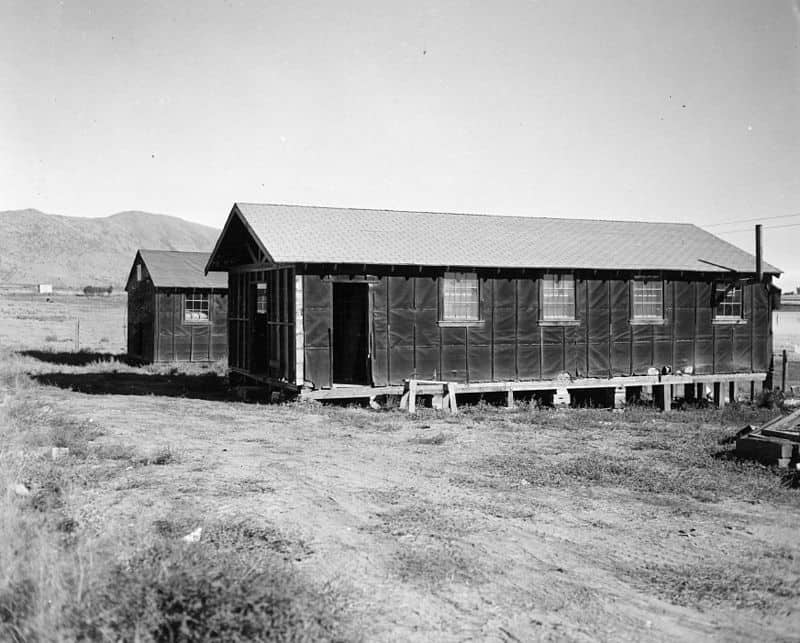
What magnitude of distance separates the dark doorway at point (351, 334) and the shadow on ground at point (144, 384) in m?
3.30

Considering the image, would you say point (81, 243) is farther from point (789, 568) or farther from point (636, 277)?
point (789, 568)

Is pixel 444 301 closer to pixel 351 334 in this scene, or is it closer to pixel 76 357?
pixel 351 334

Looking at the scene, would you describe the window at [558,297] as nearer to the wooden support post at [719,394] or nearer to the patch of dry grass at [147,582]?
the wooden support post at [719,394]

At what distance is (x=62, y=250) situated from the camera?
110688mm

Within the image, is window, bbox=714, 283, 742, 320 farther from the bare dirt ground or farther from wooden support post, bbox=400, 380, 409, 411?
wooden support post, bbox=400, 380, 409, 411

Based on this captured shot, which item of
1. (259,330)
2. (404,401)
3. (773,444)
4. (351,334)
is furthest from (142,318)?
(773,444)

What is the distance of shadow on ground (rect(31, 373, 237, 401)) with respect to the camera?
69.2 ft

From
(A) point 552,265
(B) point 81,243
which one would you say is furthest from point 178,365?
(B) point 81,243

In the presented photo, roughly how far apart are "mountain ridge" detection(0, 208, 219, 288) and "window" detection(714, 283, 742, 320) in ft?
291

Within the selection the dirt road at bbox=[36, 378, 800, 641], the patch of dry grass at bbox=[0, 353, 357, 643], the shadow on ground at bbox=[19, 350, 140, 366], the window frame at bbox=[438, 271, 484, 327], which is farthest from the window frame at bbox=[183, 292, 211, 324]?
the patch of dry grass at bbox=[0, 353, 357, 643]

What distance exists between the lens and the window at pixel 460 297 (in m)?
18.9

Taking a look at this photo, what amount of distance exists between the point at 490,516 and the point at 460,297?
10.8 metres

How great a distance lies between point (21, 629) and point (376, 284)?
1360 centimetres

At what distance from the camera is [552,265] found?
19.6 meters
